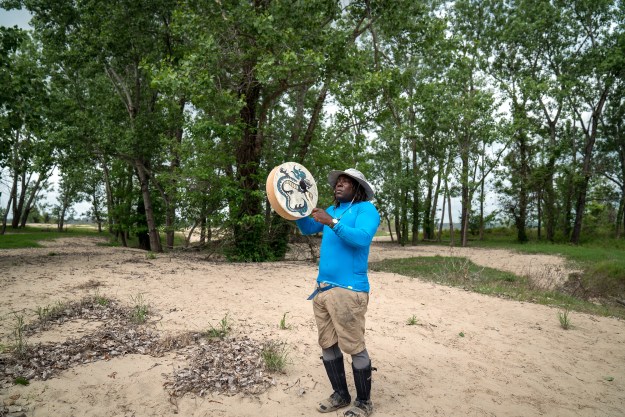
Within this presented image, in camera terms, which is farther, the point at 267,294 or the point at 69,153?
the point at 69,153

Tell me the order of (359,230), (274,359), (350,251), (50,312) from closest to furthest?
(359,230) < (350,251) < (274,359) < (50,312)

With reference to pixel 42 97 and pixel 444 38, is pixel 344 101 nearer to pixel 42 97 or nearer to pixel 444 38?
pixel 444 38

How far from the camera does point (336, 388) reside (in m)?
4.11

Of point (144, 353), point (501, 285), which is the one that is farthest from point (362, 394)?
point (501, 285)

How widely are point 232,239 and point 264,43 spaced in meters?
5.83

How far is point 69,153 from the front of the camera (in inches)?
571

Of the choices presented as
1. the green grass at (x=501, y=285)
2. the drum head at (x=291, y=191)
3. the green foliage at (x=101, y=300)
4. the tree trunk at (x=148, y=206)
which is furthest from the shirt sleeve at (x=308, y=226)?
the tree trunk at (x=148, y=206)

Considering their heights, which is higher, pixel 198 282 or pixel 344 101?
Answer: pixel 344 101

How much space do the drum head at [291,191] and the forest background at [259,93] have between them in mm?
6679

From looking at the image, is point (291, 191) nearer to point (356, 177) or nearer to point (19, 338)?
point (356, 177)

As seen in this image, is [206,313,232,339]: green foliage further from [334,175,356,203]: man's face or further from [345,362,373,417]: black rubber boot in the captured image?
[334,175,356,203]: man's face

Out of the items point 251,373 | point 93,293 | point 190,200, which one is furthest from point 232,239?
point 251,373

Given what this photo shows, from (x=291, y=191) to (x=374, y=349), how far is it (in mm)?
2856

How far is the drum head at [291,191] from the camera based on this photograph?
4137 mm
